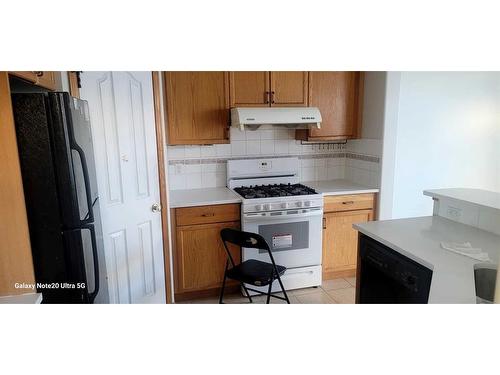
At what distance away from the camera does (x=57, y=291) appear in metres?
1.29

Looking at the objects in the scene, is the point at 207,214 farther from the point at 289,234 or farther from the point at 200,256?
the point at 289,234

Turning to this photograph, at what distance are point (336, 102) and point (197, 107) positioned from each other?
1199 millimetres

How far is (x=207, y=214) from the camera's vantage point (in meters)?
2.43

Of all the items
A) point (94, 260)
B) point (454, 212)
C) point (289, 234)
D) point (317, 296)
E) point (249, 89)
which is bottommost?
point (317, 296)

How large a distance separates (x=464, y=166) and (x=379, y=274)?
83.2 inches

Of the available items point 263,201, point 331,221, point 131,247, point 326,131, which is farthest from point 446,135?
point 131,247

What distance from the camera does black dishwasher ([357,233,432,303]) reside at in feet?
4.28

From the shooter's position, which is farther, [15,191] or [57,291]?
[57,291]

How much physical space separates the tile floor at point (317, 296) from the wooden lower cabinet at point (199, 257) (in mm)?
129

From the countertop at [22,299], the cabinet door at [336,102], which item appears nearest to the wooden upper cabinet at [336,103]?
the cabinet door at [336,102]

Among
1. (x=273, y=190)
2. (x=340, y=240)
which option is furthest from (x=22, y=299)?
(x=340, y=240)

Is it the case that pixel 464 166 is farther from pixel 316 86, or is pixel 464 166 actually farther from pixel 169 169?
pixel 169 169
